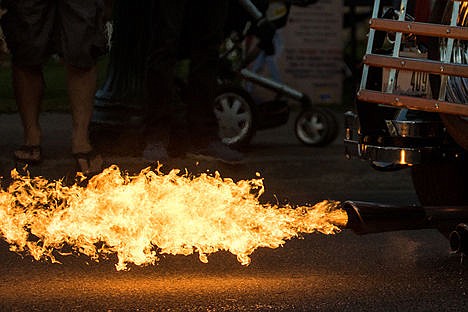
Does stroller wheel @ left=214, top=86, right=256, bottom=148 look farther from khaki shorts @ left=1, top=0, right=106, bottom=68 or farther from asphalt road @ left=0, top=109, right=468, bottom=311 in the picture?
asphalt road @ left=0, top=109, right=468, bottom=311

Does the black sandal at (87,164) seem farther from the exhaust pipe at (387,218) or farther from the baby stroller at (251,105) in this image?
the baby stroller at (251,105)

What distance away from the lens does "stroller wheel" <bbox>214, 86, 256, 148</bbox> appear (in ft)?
32.2

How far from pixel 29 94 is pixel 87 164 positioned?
0.55 meters

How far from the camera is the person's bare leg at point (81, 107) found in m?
7.09

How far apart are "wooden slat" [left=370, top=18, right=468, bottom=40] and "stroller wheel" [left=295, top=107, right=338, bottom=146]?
17.3 feet

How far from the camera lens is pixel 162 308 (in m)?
4.66

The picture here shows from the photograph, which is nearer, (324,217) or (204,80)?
(324,217)

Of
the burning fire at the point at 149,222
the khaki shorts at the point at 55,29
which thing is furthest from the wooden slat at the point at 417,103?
the khaki shorts at the point at 55,29

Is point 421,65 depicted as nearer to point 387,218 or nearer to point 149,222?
point 387,218

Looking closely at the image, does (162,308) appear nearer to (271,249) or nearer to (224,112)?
(271,249)

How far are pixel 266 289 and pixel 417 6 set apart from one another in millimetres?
1439

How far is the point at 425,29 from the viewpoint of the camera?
16.1 ft

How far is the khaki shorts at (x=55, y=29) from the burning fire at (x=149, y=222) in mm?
817

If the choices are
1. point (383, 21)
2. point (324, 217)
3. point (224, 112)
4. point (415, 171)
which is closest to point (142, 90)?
point (224, 112)
